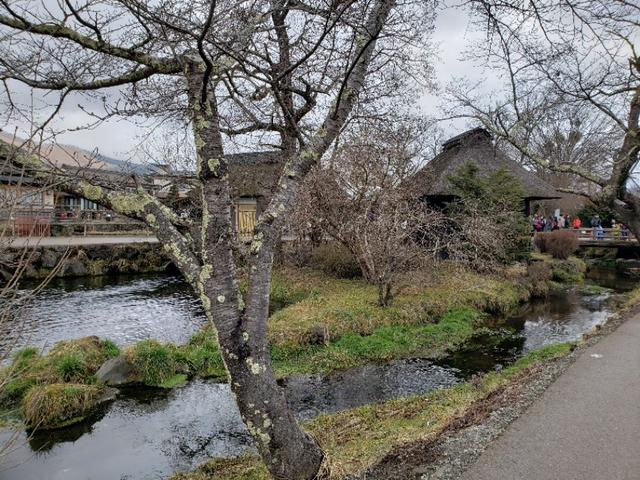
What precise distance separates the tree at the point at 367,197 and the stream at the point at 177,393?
375cm

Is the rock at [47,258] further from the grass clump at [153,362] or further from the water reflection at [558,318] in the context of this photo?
the water reflection at [558,318]

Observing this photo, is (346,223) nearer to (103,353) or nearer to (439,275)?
(439,275)

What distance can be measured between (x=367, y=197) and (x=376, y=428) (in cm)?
940

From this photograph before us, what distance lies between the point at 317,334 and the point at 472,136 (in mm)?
14695

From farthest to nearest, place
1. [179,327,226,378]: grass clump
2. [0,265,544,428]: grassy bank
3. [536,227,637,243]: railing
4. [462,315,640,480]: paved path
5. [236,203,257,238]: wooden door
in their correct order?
[536,227,637,243]: railing → [236,203,257,238]: wooden door → [179,327,226,378]: grass clump → [0,265,544,428]: grassy bank → [462,315,640,480]: paved path

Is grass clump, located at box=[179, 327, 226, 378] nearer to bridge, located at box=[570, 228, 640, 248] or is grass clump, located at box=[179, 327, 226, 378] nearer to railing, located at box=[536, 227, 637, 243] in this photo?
bridge, located at box=[570, 228, 640, 248]

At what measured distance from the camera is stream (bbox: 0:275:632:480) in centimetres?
607

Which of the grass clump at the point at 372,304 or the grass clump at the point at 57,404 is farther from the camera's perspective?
the grass clump at the point at 372,304

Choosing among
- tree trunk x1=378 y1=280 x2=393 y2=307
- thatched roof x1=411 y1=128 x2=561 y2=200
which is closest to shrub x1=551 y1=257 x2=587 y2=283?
thatched roof x1=411 y1=128 x2=561 y2=200

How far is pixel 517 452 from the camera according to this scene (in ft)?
14.5

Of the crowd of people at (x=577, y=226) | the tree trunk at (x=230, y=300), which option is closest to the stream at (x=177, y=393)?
the tree trunk at (x=230, y=300)

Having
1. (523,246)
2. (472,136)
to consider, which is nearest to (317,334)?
(523,246)

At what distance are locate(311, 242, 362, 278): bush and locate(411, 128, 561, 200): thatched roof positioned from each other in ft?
14.4

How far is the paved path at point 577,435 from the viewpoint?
4051 millimetres
